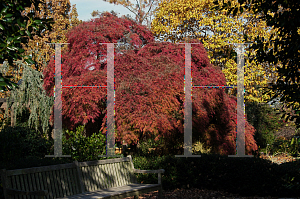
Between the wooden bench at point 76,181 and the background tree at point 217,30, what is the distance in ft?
21.0

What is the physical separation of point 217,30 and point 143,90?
5.63 m

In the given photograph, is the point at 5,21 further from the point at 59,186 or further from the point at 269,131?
the point at 269,131

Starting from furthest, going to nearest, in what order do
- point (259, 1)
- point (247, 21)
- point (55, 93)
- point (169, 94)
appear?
point (247, 21) < point (55, 93) < point (169, 94) < point (259, 1)

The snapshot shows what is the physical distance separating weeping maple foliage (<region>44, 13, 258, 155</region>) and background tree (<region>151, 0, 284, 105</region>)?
277cm

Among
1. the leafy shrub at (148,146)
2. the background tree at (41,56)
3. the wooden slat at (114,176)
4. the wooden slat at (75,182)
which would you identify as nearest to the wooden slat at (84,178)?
the wooden slat at (75,182)

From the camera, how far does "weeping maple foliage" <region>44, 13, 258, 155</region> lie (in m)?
6.20

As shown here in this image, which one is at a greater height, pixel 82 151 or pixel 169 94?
pixel 169 94

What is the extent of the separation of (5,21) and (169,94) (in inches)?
184

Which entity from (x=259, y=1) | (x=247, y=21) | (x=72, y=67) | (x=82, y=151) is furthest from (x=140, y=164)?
(x=247, y=21)

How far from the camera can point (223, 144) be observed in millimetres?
7613

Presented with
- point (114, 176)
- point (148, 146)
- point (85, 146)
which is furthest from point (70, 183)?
point (148, 146)

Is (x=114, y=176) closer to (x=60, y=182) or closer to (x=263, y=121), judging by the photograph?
(x=60, y=182)

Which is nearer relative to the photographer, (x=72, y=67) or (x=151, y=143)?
(x=72, y=67)

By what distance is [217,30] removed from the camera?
1069cm
